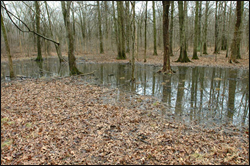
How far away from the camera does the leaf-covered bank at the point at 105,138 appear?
12.0 ft

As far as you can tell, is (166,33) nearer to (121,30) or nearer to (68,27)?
(68,27)

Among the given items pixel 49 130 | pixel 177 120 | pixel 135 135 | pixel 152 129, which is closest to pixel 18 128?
pixel 49 130

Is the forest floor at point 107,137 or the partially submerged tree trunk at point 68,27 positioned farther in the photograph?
the partially submerged tree trunk at point 68,27

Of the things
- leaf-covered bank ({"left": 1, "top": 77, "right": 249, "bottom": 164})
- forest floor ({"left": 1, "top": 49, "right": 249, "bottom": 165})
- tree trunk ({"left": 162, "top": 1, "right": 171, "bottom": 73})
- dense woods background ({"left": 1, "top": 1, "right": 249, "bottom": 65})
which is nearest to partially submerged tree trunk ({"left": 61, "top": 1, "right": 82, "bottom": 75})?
dense woods background ({"left": 1, "top": 1, "right": 249, "bottom": 65})

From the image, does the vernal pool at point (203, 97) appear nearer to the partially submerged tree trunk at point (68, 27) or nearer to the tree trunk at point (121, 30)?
the partially submerged tree trunk at point (68, 27)

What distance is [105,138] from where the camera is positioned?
4492 millimetres

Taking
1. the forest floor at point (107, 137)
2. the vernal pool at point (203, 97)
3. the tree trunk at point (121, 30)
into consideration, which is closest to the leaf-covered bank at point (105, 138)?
the forest floor at point (107, 137)

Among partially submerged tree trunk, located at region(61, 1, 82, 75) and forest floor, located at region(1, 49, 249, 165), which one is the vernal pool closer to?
forest floor, located at region(1, 49, 249, 165)

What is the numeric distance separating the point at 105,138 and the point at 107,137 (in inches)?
2.6

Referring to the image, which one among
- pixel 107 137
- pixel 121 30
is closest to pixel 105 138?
pixel 107 137

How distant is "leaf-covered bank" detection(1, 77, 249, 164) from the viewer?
12.0 feet

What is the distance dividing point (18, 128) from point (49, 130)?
2.70ft

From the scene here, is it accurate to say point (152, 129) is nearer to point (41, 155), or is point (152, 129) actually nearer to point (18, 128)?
point (41, 155)

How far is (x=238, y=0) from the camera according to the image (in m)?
15.6
